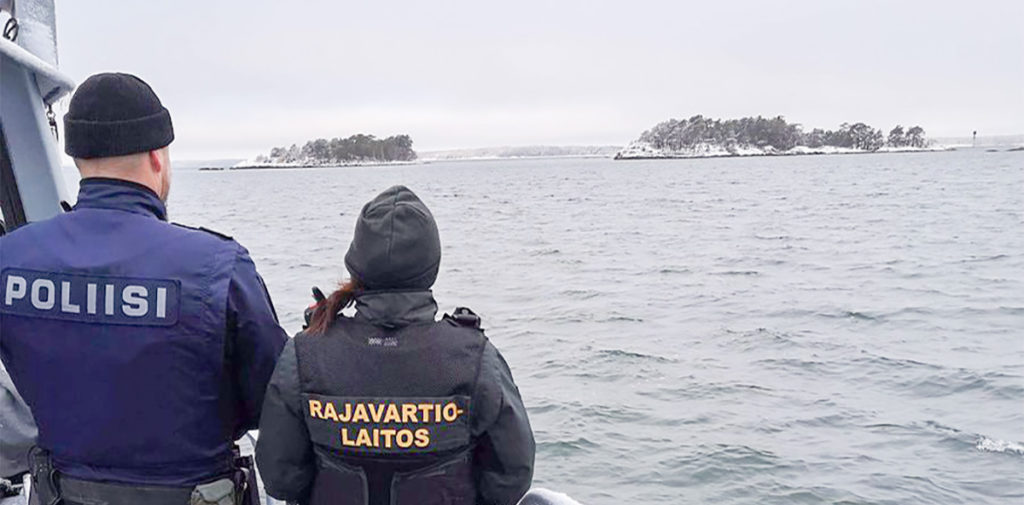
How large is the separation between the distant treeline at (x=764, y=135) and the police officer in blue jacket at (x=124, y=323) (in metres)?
182

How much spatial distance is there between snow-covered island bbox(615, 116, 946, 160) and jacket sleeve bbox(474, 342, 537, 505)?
181450 mm

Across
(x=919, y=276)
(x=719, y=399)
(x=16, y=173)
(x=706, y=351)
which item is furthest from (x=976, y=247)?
(x=16, y=173)

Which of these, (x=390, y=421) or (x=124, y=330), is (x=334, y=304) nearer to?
(x=390, y=421)

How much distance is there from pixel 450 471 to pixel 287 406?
0.50 metres

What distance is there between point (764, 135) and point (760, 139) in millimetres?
1558

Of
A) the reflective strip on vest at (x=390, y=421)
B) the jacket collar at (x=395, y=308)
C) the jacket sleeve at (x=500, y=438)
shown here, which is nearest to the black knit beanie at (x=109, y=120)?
the jacket collar at (x=395, y=308)

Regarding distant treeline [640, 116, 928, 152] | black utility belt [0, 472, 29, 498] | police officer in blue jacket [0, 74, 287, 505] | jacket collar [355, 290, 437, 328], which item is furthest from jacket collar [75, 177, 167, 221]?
distant treeline [640, 116, 928, 152]

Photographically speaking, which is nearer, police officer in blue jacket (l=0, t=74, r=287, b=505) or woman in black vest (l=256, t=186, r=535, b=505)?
police officer in blue jacket (l=0, t=74, r=287, b=505)

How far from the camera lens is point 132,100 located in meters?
2.49

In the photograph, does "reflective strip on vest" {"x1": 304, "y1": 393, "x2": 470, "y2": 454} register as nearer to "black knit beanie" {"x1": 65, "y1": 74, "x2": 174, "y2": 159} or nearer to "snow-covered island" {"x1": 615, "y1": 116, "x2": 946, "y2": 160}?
"black knit beanie" {"x1": 65, "y1": 74, "x2": 174, "y2": 159}

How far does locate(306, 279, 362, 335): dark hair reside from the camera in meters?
2.62

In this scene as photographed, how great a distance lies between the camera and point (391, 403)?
2.54 m

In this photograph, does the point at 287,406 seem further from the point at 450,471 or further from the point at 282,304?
the point at 282,304

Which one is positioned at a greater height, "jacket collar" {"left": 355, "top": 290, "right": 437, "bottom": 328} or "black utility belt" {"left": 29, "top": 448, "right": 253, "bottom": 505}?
"jacket collar" {"left": 355, "top": 290, "right": 437, "bottom": 328}
